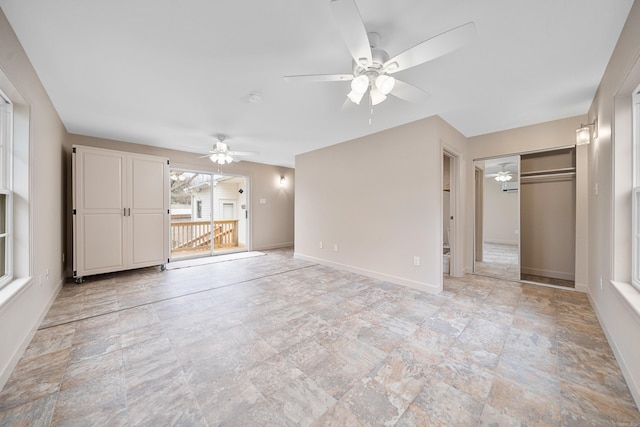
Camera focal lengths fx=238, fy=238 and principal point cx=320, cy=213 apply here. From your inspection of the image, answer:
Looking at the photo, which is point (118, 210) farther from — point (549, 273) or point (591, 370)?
point (549, 273)

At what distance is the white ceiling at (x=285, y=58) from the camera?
1.57 meters

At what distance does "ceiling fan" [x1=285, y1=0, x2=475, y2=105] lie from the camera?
126 centimetres

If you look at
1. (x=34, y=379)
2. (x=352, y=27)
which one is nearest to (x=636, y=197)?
(x=352, y=27)

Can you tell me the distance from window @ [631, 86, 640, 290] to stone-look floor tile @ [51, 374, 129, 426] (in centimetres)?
352

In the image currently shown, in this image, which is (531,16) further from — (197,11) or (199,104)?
(199,104)

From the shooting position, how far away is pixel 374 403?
4.65ft

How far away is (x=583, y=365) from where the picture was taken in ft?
5.71

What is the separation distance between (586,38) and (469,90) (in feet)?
2.86

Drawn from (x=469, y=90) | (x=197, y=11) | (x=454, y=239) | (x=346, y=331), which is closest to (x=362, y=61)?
(x=197, y=11)

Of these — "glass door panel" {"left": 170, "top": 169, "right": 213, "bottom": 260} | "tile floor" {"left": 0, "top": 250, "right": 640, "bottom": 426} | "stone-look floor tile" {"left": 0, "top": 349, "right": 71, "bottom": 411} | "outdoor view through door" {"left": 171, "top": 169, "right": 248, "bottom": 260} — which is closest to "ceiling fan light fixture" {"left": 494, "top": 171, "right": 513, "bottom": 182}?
"tile floor" {"left": 0, "top": 250, "right": 640, "bottom": 426}

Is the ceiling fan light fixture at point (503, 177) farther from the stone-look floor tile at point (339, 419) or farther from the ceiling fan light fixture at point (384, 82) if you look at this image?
the stone-look floor tile at point (339, 419)

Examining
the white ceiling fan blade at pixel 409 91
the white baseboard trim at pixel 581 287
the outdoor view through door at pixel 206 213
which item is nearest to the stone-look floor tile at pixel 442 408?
the white ceiling fan blade at pixel 409 91

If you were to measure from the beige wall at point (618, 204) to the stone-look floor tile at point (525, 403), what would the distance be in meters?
0.49

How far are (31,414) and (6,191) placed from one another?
5.66ft
